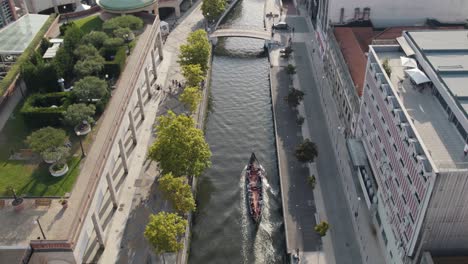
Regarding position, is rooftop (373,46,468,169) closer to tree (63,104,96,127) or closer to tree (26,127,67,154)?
tree (63,104,96,127)

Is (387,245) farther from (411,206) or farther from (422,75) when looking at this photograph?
(422,75)

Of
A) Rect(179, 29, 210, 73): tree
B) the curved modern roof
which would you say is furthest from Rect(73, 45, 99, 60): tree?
the curved modern roof

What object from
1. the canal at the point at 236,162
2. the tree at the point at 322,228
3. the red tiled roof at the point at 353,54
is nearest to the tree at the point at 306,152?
the canal at the point at 236,162

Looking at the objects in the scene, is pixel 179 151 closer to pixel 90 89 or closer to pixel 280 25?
pixel 90 89

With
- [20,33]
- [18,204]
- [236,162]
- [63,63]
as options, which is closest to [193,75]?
[236,162]

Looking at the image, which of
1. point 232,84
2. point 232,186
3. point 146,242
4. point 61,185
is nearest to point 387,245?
point 232,186

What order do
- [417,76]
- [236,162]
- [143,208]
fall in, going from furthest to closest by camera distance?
[236,162] → [143,208] → [417,76]

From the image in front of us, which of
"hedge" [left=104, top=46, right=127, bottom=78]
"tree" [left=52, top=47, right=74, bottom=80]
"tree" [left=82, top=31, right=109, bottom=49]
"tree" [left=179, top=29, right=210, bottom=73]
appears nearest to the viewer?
"tree" [left=52, top=47, right=74, bottom=80]
